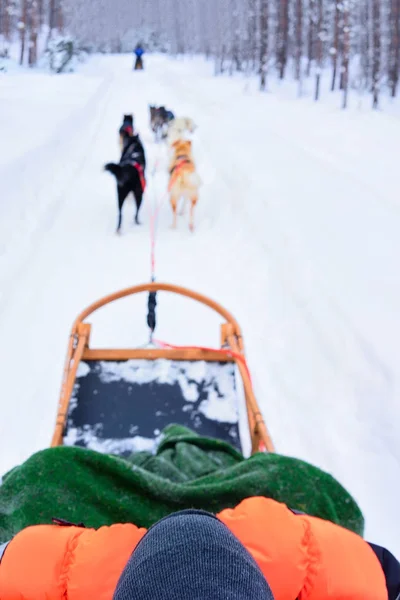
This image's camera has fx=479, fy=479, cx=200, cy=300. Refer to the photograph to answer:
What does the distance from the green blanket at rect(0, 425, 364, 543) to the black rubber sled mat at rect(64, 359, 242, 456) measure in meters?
0.66

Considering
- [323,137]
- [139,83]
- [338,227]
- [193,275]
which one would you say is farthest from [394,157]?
[139,83]

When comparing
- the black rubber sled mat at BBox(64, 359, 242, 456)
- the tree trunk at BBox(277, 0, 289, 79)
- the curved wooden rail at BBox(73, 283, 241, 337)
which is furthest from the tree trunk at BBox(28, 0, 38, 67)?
the black rubber sled mat at BBox(64, 359, 242, 456)

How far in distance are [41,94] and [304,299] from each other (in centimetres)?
790

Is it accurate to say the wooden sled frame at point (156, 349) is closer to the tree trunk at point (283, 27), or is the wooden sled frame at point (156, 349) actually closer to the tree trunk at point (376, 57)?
the tree trunk at point (376, 57)

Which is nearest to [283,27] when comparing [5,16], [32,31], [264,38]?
[264,38]

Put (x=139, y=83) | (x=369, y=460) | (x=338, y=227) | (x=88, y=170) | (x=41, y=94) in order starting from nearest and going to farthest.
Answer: (x=369, y=460) < (x=338, y=227) < (x=88, y=170) < (x=41, y=94) < (x=139, y=83)

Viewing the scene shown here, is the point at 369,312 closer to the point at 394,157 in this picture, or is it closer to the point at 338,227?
the point at 338,227

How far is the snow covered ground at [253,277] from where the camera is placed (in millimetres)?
2369

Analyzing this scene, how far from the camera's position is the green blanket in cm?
129

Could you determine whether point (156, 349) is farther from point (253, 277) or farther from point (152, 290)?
point (253, 277)

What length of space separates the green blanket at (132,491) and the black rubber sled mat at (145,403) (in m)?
0.66

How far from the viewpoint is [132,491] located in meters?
1.39

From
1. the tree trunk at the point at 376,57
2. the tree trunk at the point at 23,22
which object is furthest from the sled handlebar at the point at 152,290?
the tree trunk at the point at 23,22

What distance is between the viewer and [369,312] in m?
2.97
